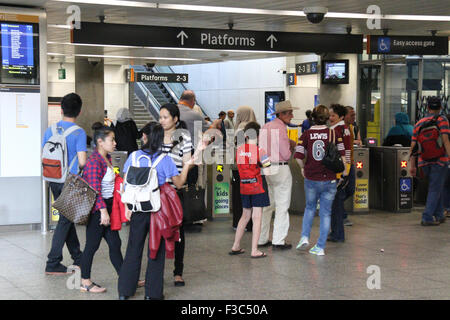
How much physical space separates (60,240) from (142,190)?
1.67 m

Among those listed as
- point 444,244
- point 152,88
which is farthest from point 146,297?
point 152,88

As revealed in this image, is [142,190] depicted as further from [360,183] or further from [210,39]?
[360,183]

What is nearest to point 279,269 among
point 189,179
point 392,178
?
point 189,179

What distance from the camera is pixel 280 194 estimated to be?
764 cm

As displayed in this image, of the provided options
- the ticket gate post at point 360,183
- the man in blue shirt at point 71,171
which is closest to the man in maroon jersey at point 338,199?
the ticket gate post at point 360,183

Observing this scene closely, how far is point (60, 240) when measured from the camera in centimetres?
639

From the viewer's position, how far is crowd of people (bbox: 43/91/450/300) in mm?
5352

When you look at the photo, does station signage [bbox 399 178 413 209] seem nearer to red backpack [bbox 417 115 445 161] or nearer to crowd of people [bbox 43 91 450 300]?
crowd of people [bbox 43 91 450 300]

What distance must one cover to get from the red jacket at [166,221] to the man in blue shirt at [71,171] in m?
1.29

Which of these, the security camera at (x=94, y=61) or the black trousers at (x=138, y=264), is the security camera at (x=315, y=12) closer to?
the black trousers at (x=138, y=264)

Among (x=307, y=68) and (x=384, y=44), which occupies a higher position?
(x=307, y=68)

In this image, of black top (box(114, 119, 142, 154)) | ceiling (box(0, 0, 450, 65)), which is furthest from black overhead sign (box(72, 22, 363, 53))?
black top (box(114, 119, 142, 154))

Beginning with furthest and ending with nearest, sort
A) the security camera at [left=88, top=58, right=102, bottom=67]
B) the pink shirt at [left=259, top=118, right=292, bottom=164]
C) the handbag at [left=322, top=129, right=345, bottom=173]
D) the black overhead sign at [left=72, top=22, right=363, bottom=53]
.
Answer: the security camera at [left=88, top=58, right=102, bottom=67]
the black overhead sign at [left=72, top=22, right=363, bottom=53]
the pink shirt at [left=259, top=118, right=292, bottom=164]
the handbag at [left=322, top=129, right=345, bottom=173]
